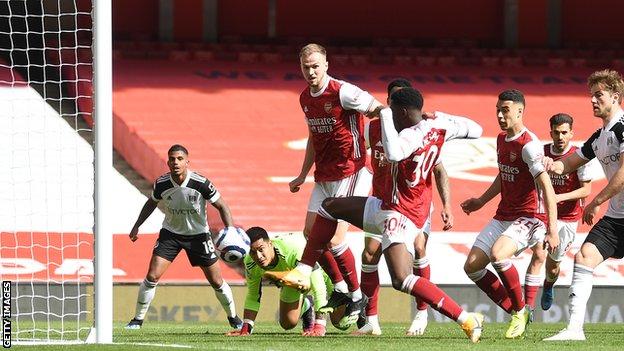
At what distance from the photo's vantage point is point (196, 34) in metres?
26.1

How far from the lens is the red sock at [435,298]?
973cm

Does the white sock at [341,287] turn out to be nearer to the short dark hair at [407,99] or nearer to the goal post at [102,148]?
the short dark hair at [407,99]

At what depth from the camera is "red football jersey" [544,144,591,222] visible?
13.7 metres

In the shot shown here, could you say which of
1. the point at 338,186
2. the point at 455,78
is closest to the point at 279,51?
the point at 455,78

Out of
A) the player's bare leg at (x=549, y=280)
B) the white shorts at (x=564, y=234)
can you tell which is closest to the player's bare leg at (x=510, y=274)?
the white shorts at (x=564, y=234)

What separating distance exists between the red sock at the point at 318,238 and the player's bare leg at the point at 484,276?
1.49 metres

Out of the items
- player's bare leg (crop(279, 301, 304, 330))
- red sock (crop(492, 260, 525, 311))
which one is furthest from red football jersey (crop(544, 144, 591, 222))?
player's bare leg (crop(279, 301, 304, 330))

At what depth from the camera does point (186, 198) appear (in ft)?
44.6

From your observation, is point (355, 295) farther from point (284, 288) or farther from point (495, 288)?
point (495, 288)

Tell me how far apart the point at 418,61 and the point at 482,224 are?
23.6 ft

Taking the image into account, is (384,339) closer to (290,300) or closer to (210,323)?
(290,300)

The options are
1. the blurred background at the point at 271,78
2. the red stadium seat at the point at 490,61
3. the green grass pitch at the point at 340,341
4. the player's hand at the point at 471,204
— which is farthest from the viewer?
the red stadium seat at the point at 490,61

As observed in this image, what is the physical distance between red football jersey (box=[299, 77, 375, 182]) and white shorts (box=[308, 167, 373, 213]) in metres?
0.04

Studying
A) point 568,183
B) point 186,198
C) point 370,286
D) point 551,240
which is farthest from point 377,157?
point 568,183
